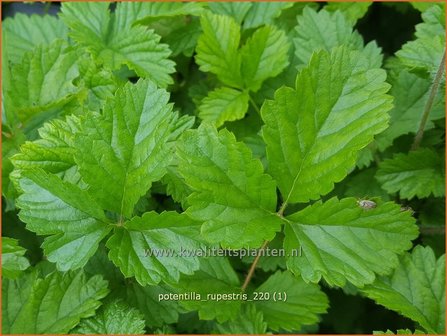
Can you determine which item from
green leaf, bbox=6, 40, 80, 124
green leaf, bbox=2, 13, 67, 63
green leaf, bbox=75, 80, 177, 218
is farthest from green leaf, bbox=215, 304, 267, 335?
green leaf, bbox=2, 13, 67, 63

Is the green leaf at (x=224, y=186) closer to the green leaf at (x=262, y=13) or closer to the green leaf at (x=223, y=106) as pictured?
the green leaf at (x=223, y=106)

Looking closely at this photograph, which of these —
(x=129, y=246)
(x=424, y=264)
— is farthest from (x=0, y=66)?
(x=424, y=264)

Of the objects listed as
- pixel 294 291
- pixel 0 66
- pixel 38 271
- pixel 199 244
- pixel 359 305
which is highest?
pixel 0 66

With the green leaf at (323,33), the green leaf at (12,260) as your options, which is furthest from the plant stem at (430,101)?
the green leaf at (12,260)

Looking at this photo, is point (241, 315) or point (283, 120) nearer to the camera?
point (283, 120)

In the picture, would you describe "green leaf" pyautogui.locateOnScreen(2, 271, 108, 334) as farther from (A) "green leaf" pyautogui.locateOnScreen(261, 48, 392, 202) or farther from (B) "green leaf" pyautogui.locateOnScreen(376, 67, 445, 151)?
(B) "green leaf" pyautogui.locateOnScreen(376, 67, 445, 151)

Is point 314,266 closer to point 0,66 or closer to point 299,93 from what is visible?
point 299,93

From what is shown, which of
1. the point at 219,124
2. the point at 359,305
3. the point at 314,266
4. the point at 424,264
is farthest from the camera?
the point at 359,305
